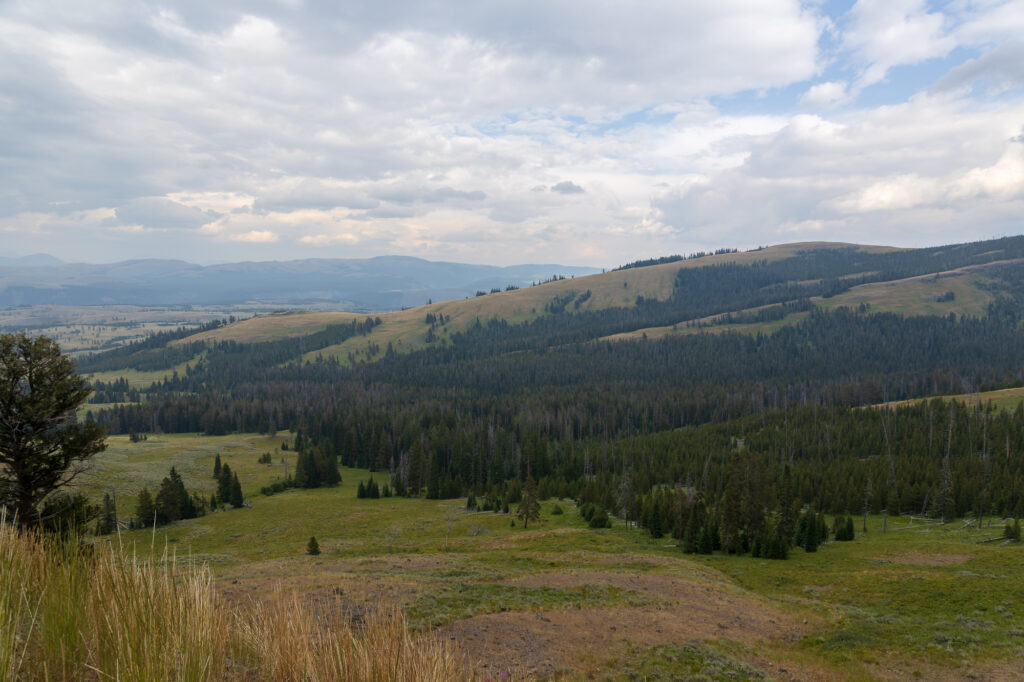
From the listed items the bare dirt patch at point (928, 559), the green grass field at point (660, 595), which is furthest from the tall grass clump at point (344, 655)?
the bare dirt patch at point (928, 559)

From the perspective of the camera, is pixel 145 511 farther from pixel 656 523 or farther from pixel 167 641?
pixel 167 641

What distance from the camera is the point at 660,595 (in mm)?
35719

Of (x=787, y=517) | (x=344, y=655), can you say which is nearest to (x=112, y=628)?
(x=344, y=655)

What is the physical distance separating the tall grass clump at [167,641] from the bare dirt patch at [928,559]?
6592 centimetres

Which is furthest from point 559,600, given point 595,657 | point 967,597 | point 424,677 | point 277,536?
point 277,536

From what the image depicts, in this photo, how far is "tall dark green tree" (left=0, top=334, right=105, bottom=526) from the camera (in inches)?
899

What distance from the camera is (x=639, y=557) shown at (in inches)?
2110

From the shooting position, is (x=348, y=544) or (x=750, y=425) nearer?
(x=348, y=544)

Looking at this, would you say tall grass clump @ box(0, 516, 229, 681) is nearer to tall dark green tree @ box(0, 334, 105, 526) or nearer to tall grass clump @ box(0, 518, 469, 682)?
tall grass clump @ box(0, 518, 469, 682)

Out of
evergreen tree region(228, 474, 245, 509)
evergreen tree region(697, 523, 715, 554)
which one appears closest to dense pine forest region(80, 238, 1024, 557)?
evergreen tree region(697, 523, 715, 554)

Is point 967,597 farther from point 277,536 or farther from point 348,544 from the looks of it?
point 277,536

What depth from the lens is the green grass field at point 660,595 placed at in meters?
24.2

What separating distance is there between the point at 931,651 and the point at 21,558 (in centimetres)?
3993

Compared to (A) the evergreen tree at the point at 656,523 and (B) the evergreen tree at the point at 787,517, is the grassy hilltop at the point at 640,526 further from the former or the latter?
(A) the evergreen tree at the point at 656,523
